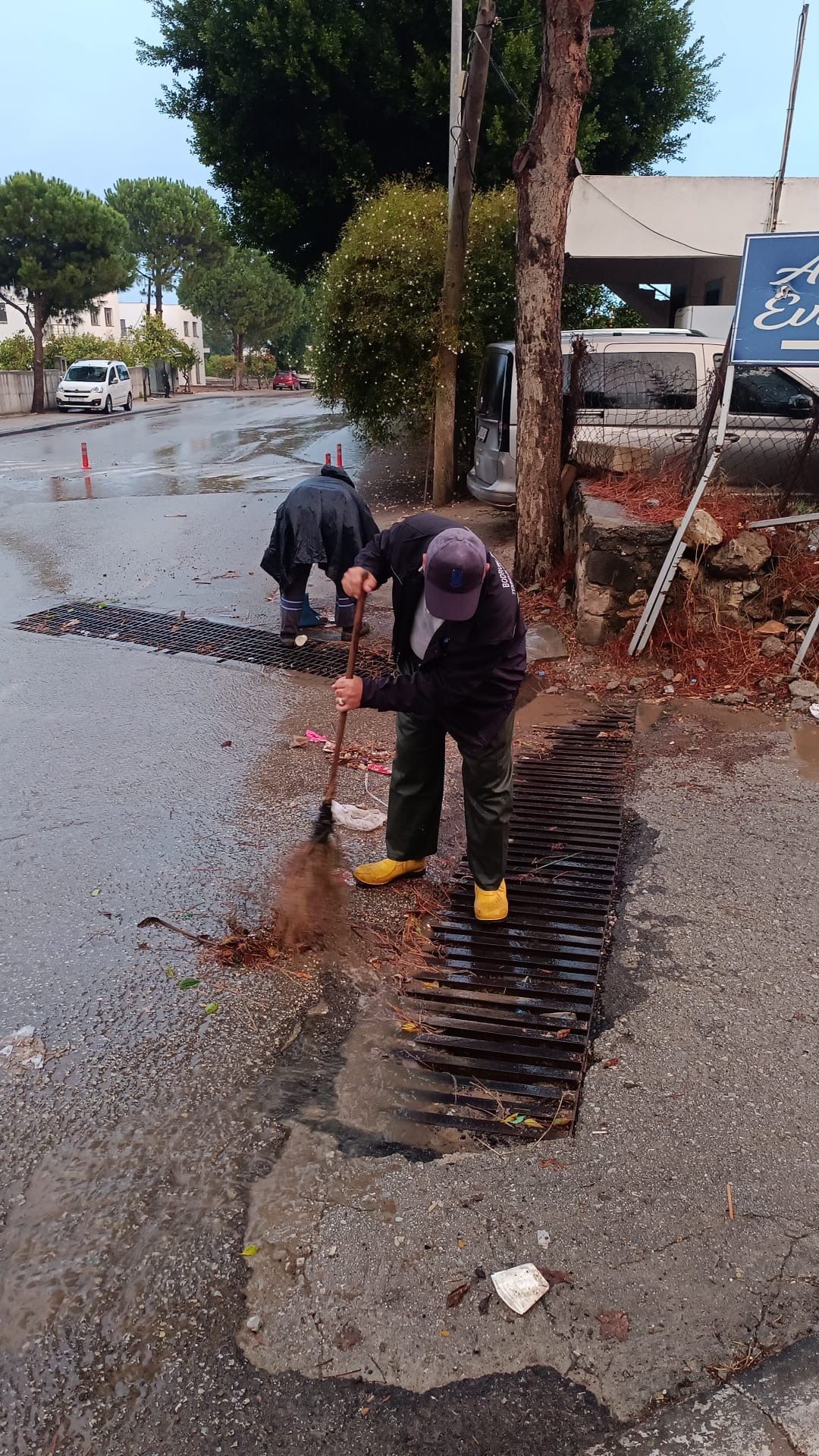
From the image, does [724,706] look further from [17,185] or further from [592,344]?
[17,185]

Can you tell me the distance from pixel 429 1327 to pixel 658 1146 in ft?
2.69

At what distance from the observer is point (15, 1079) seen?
2930 millimetres

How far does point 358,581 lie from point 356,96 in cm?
1638

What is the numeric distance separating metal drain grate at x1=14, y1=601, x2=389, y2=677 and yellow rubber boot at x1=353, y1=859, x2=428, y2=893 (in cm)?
283

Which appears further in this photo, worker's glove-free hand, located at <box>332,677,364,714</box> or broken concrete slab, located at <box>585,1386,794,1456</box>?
worker's glove-free hand, located at <box>332,677,364,714</box>

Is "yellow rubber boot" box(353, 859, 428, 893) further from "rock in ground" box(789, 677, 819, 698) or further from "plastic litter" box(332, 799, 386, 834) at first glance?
"rock in ground" box(789, 677, 819, 698)

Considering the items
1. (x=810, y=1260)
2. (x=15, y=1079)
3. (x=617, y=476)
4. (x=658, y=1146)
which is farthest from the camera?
(x=617, y=476)

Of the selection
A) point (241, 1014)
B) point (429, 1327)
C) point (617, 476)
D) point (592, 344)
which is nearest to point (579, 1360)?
point (429, 1327)

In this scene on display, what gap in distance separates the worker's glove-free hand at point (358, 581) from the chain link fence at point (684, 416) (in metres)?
3.90

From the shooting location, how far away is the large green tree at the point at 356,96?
15.8m

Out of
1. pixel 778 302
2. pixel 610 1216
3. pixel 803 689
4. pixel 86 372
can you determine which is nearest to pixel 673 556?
pixel 803 689

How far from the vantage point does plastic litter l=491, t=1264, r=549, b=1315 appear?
2.22 m

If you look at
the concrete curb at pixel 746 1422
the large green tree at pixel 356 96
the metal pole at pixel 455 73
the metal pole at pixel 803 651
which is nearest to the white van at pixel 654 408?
the metal pole at pixel 803 651

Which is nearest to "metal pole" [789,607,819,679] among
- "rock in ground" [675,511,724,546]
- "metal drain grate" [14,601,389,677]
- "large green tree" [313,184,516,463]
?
"rock in ground" [675,511,724,546]
